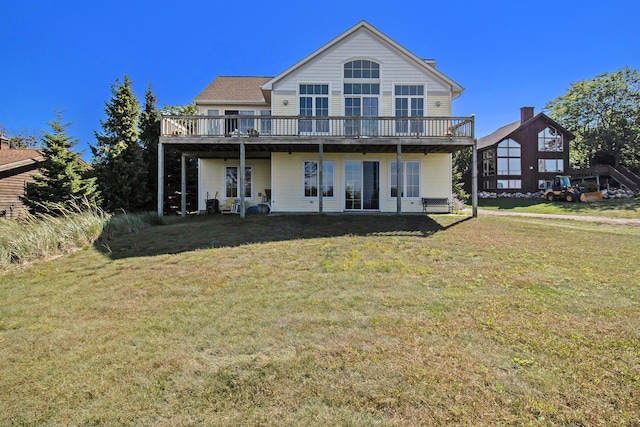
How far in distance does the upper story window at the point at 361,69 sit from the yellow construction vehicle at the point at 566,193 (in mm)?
18053

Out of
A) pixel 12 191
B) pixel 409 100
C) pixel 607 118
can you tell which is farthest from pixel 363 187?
pixel 607 118

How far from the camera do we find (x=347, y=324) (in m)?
3.98

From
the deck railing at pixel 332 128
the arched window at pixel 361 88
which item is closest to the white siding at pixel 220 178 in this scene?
the deck railing at pixel 332 128

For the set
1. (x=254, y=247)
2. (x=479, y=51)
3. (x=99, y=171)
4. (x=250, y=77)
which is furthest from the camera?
(x=250, y=77)

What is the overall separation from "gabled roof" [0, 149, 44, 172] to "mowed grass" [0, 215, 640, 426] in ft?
47.0

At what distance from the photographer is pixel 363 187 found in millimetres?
14797

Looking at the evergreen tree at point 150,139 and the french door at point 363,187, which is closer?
the french door at point 363,187

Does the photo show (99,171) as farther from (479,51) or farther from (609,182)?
(609,182)

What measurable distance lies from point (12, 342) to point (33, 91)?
3355 cm

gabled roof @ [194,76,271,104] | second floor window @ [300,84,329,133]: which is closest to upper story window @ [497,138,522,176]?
second floor window @ [300,84,329,133]

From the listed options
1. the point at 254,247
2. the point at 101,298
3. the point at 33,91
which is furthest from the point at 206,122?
the point at 33,91

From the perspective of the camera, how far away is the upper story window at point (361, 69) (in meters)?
14.4

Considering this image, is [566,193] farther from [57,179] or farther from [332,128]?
[57,179]

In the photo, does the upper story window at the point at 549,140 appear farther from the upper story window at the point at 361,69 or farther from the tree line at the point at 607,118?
the upper story window at the point at 361,69
